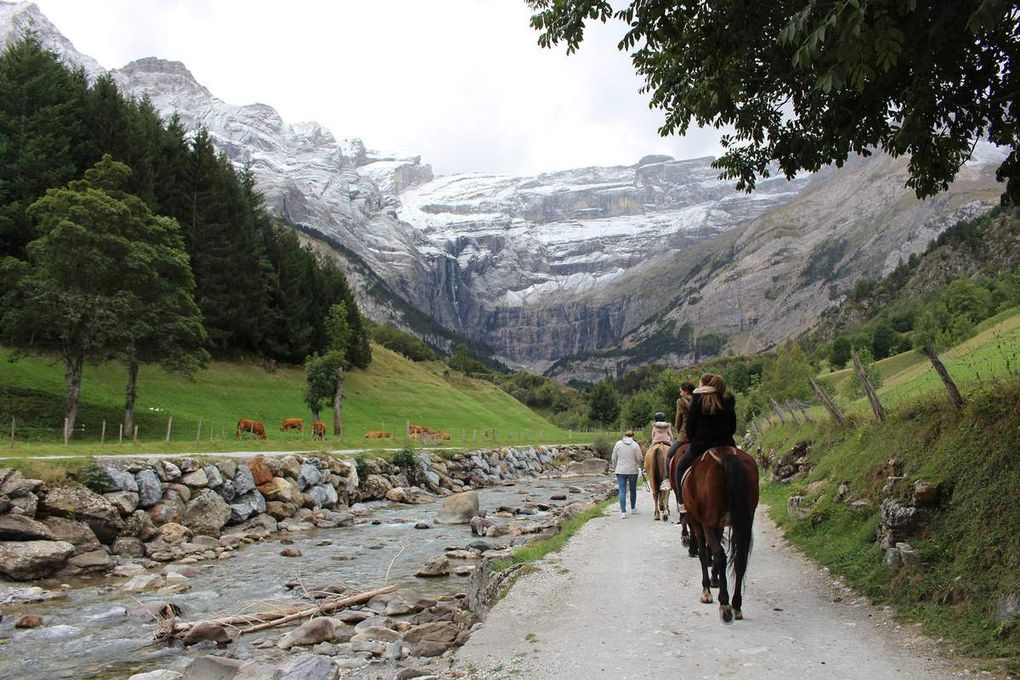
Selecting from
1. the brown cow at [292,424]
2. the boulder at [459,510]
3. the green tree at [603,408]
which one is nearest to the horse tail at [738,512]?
the boulder at [459,510]

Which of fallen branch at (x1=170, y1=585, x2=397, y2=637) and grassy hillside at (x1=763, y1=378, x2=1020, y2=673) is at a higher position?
grassy hillside at (x1=763, y1=378, x2=1020, y2=673)

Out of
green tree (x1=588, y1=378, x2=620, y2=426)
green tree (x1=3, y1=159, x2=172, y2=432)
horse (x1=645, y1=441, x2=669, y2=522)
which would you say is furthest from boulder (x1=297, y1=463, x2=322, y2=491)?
green tree (x1=588, y1=378, x2=620, y2=426)

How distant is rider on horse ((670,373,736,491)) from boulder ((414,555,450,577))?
9.31 metres

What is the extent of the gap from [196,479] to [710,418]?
66.6 ft

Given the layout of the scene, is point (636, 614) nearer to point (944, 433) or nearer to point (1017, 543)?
point (1017, 543)

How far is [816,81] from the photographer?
293 inches

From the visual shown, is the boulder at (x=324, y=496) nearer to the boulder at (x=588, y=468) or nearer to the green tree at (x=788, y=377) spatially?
the boulder at (x=588, y=468)

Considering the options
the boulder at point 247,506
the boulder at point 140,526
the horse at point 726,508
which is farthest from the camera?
the boulder at point 247,506

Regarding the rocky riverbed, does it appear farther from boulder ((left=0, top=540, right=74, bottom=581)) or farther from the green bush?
the green bush

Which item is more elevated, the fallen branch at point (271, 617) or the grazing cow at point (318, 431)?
the grazing cow at point (318, 431)

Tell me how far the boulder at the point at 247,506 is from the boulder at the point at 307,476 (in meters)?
Answer: 2.95

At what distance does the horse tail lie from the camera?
8242 millimetres

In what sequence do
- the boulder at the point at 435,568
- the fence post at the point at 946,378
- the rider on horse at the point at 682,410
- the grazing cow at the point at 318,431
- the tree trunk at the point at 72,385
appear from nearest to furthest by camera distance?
the fence post at the point at 946,378
the rider on horse at the point at 682,410
the boulder at the point at 435,568
the tree trunk at the point at 72,385
the grazing cow at the point at 318,431

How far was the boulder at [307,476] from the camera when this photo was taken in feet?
93.2
